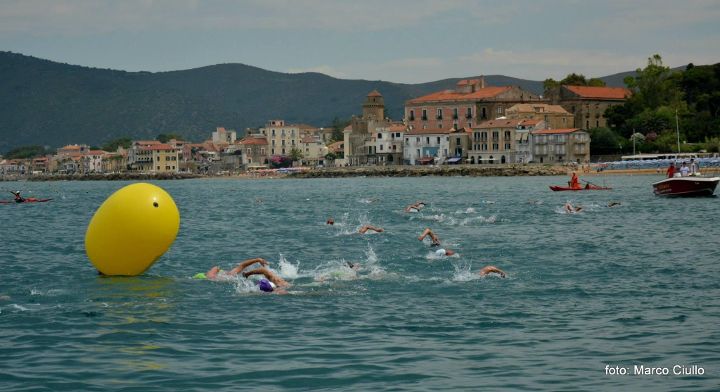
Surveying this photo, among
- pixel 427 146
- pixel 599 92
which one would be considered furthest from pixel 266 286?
pixel 599 92

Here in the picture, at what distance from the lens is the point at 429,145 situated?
6988 inches

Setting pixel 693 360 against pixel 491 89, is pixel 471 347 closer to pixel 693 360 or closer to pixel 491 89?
pixel 693 360

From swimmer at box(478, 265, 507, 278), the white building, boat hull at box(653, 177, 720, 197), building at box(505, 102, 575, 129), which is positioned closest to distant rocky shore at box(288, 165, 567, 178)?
the white building

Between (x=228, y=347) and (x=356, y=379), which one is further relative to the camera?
(x=228, y=347)

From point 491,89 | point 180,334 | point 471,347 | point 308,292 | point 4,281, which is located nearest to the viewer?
point 471,347

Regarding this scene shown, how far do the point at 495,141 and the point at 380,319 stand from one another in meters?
144

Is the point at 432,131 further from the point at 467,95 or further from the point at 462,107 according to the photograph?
the point at 467,95

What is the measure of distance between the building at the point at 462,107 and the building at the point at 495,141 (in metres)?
7.80

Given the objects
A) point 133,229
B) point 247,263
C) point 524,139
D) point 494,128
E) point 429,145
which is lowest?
point 247,263

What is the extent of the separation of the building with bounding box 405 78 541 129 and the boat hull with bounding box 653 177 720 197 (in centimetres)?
10668

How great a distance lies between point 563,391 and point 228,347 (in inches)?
238

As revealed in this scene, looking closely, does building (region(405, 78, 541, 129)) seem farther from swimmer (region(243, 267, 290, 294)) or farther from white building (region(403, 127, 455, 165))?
swimmer (region(243, 267, 290, 294))

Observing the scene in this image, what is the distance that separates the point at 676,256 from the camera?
31453mm

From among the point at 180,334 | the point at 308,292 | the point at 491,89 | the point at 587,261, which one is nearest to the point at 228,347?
the point at 180,334
